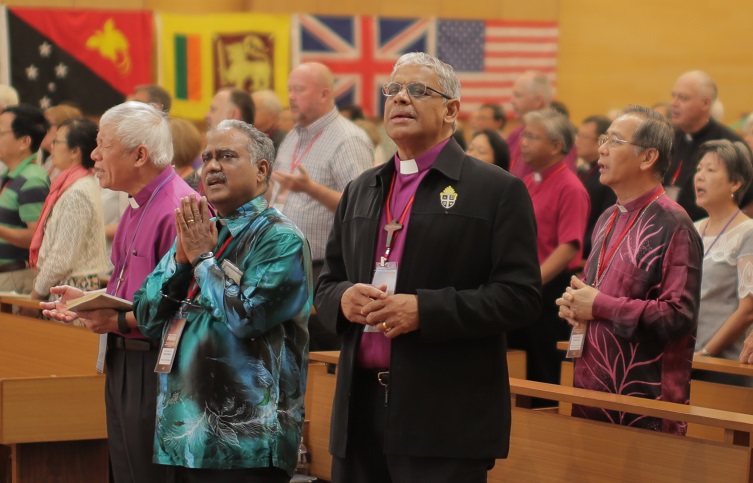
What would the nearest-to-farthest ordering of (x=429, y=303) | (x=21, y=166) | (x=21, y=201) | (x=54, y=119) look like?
(x=429, y=303) < (x=21, y=201) < (x=21, y=166) < (x=54, y=119)

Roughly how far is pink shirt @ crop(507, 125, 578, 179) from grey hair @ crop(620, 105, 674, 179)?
2821 millimetres

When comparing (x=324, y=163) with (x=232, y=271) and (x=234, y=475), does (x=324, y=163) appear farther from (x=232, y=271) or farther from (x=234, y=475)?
(x=234, y=475)

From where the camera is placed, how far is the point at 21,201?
5930 mm

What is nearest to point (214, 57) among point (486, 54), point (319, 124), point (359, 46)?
point (359, 46)

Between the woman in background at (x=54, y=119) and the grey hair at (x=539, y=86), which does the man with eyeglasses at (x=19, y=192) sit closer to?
the woman in background at (x=54, y=119)

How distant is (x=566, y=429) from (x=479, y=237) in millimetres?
1020

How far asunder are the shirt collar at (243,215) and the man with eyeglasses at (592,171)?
12.1 ft

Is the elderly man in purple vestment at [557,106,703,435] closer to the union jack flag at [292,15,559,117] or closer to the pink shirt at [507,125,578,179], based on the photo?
the pink shirt at [507,125,578,179]

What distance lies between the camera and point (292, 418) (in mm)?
3119

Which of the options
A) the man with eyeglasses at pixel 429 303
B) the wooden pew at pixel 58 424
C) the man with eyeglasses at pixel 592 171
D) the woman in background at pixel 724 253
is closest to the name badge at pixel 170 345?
the man with eyeglasses at pixel 429 303

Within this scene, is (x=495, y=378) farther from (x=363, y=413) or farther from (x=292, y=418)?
(x=292, y=418)

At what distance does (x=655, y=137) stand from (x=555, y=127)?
218 cm

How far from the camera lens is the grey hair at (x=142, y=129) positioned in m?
3.66

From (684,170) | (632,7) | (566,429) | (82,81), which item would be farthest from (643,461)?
(632,7)
